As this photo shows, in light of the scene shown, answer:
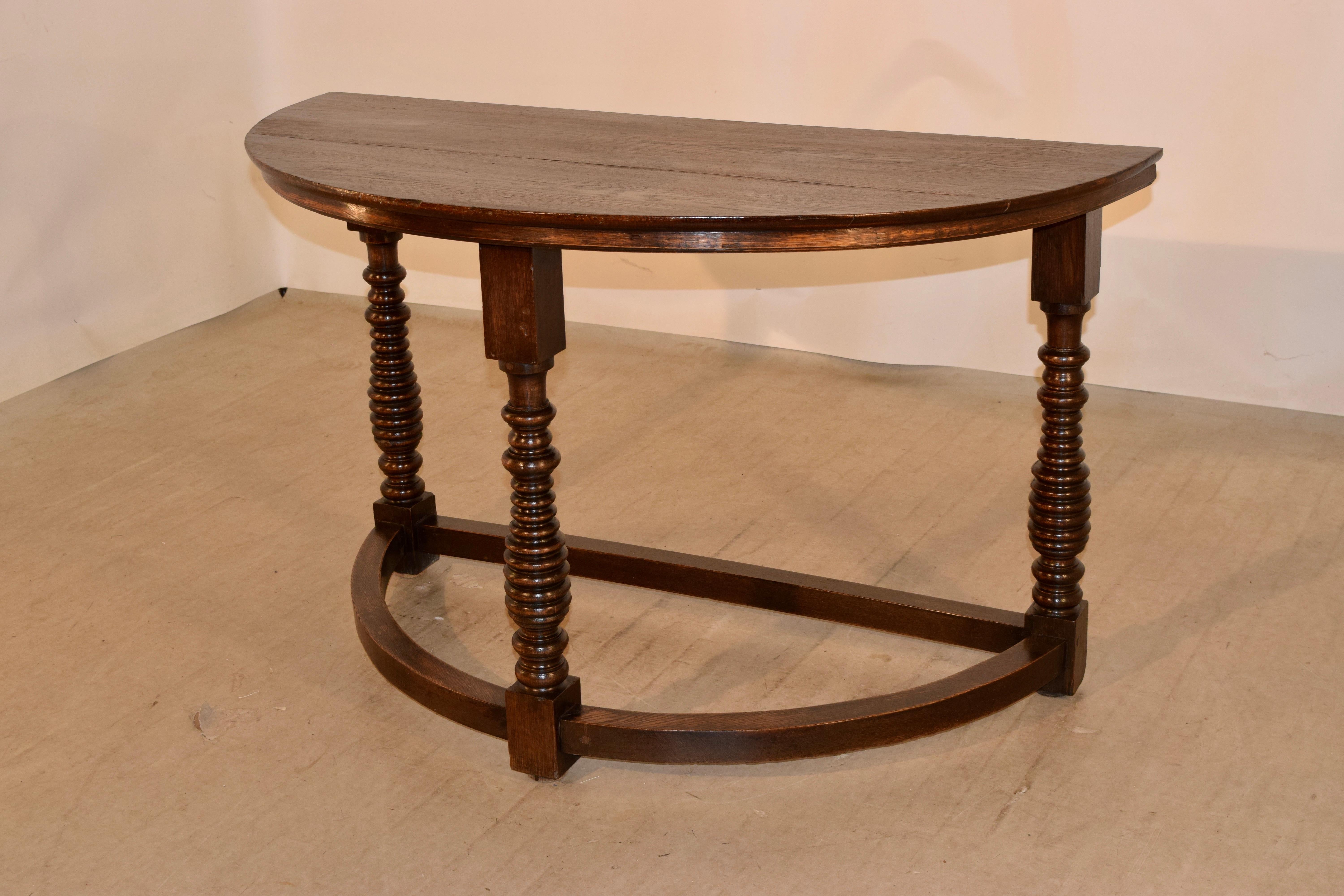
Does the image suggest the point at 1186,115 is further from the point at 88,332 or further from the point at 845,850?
the point at 88,332

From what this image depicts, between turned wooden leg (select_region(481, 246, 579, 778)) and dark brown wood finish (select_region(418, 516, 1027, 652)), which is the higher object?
turned wooden leg (select_region(481, 246, 579, 778))

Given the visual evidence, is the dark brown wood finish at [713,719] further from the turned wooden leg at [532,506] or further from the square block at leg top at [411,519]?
the square block at leg top at [411,519]

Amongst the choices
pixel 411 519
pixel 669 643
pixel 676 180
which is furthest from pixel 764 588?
pixel 676 180

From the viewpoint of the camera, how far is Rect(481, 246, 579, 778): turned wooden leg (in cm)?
195

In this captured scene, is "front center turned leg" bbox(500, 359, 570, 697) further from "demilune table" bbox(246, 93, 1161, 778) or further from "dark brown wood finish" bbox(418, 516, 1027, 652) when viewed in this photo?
"dark brown wood finish" bbox(418, 516, 1027, 652)

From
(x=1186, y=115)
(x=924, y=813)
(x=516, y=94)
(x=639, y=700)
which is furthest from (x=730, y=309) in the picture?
(x=924, y=813)

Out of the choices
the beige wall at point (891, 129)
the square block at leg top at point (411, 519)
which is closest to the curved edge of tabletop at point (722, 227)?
the square block at leg top at point (411, 519)

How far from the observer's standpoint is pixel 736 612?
108 inches

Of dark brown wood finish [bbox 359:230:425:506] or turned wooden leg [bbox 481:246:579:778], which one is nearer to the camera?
turned wooden leg [bbox 481:246:579:778]

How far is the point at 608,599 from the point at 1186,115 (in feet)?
6.86

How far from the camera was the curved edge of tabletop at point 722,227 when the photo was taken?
1.81 metres

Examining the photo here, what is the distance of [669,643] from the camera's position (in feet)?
8.66

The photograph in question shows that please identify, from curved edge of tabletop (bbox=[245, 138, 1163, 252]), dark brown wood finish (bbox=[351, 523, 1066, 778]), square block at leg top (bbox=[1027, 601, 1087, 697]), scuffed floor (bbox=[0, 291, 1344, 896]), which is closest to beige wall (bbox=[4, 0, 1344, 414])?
scuffed floor (bbox=[0, 291, 1344, 896])

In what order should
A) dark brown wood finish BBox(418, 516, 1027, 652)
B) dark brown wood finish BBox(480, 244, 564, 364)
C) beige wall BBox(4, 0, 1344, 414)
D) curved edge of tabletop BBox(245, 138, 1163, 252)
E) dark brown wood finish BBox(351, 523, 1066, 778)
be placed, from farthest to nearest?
beige wall BBox(4, 0, 1344, 414) < dark brown wood finish BBox(418, 516, 1027, 652) < dark brown wood finish BBox(351, 523, 1066, 778) < dark brown wood finish BBox(480, 244, 564, 364) < curved edge of tabletop BBox(245, 138, 1163, 252)
